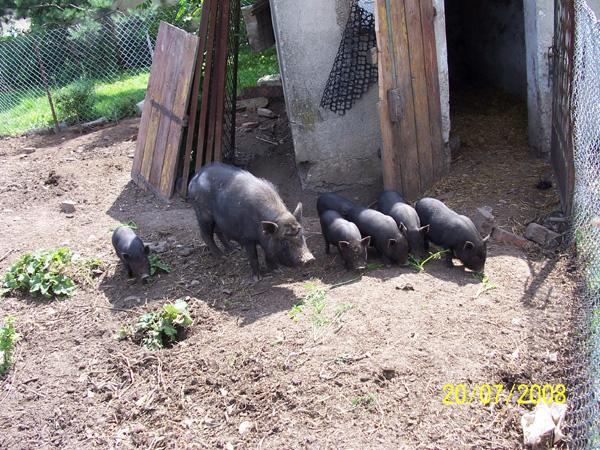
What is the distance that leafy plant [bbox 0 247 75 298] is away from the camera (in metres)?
6.51

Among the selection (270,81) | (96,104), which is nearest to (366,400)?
(270,81)

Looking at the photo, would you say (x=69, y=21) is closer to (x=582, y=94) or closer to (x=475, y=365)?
(x=582, y=94)

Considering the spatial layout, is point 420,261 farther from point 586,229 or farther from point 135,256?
point 135,256

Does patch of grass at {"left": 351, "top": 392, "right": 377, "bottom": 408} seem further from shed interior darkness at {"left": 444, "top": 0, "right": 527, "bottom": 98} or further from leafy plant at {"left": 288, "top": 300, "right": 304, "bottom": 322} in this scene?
shed interior darkness at {"left": 444, "top": 0, "right": 527, "bottom": 98}

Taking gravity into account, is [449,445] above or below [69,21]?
below

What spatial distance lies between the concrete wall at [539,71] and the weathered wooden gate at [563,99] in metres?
0.24

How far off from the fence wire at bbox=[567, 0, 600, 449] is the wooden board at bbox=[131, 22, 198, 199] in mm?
4533

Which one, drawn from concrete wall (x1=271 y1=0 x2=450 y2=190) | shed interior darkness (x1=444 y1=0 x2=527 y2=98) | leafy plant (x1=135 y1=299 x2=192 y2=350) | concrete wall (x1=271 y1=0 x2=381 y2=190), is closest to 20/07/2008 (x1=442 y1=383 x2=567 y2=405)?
leafy plant (x1=135 y1=299 x2=192 y2=350)

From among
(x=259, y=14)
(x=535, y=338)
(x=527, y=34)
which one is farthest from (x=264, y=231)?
(x=259, y=14)

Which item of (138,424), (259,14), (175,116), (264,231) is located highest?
(259,14)

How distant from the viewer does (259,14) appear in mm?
9914

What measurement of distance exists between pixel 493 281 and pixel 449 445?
2148 millimetres

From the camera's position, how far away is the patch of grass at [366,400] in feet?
14.5

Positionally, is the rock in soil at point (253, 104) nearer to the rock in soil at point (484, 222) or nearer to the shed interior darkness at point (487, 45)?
the shed interior darkness at point (487, 45)
